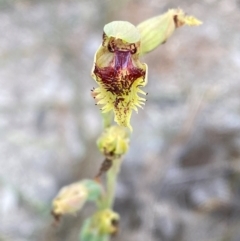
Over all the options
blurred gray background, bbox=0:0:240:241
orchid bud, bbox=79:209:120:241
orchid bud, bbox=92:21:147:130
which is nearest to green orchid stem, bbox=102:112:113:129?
orchid bud, bbox=92:21:147:130

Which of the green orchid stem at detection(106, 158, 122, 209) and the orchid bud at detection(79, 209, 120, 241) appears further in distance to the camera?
the orchid bud at detection(79, 209, 120, 241)

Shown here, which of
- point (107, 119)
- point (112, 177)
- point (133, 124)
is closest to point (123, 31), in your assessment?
point (107, 119)

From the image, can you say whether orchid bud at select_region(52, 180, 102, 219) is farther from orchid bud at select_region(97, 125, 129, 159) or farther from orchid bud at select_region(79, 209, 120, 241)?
orchid bud at select_region(97, 125, 129, 159)

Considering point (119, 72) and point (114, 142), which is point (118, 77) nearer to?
point (119, 72)

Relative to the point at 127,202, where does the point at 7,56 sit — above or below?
above

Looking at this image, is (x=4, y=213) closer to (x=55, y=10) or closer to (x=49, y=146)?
(x=49, y=146)

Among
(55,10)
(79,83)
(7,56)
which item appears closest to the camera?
(79,83)

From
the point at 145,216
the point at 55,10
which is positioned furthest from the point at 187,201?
the point at 55,10
